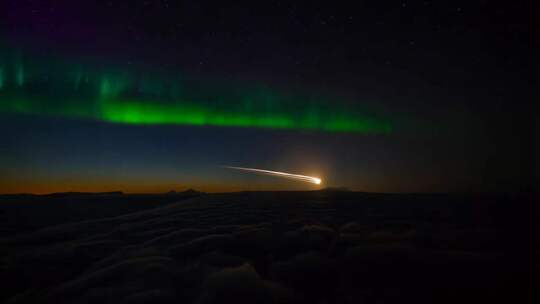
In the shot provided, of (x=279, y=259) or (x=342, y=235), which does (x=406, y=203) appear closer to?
(x=342, y=235)

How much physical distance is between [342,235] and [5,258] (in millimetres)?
6090

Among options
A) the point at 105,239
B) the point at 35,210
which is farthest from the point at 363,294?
the point at 35,210

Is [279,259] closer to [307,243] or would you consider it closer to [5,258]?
Answer: [307,243]

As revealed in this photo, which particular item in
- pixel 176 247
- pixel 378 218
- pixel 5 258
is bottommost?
pixel 5 258

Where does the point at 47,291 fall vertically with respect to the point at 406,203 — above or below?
below

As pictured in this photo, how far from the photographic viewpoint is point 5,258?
16.3ft

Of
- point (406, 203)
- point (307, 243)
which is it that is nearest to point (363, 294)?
point (307, 243)

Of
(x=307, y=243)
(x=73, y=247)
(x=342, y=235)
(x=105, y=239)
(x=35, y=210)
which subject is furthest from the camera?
(x=35, y=210)

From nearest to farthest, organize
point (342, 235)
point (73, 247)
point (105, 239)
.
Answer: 1. point (342, 235)
2. point (73, 247)
3. point (105, 239)

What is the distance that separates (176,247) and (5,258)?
10.4 feet

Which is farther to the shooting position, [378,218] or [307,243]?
[378,218]

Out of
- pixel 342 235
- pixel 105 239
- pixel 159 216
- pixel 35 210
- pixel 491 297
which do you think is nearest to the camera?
pixel 491 297

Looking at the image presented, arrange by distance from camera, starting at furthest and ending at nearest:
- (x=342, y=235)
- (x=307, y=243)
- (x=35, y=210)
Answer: (x=35, y=210)
(x=342, y=235)
(x=307, y=243)

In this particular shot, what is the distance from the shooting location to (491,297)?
2764 millimetres
